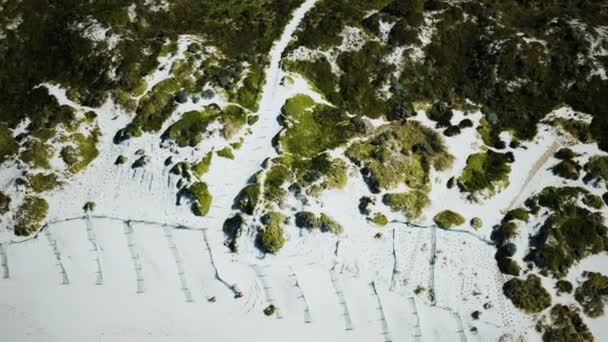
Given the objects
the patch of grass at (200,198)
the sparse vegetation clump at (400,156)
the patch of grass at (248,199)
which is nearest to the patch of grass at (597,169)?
the sparse vegetation clump at (400,156)

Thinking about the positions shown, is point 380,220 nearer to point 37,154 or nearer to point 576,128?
point 576,128

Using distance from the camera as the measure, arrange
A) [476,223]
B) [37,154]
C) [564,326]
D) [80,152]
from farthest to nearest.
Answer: [80,152] < [37,154] < [476,223] < [564,326]

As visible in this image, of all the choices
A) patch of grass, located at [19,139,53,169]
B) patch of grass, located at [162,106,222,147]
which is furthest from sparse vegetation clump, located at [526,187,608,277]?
patch of grass, located at [19,139,53,169]

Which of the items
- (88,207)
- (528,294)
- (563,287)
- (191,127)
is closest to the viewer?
(528,294)

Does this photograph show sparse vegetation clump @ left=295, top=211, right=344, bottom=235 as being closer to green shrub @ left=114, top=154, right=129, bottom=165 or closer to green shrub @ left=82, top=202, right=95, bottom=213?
green shrub @ left=114, top=154, right=129, bottom=165

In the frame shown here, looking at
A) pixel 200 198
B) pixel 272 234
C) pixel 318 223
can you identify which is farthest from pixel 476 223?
pixel 200 198

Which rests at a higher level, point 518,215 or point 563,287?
point 518,215
